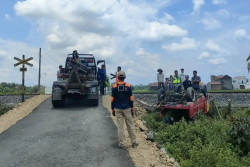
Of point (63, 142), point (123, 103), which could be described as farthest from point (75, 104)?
point (123, 103)

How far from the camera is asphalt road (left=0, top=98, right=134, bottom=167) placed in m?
6.18

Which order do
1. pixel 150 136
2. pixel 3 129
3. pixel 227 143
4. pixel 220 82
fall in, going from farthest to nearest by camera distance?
pixel 220 82
pixel 3 129
pixel 227 143
pixel 150 136

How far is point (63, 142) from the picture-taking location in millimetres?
7660

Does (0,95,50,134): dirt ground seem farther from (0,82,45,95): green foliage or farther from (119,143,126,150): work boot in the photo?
(0,82,45,95): green foliage

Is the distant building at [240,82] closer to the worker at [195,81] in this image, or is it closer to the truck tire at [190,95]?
the worker at [195,81]

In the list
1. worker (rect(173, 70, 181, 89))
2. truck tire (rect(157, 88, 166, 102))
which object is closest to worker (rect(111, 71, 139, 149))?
truck tire (rect(157, 88, 166, 102))

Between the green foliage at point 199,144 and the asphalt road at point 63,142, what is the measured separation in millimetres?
1882

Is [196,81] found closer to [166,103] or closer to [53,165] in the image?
[166,103]

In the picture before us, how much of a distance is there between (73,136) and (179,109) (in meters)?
5.38

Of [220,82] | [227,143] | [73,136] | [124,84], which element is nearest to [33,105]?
[73,136]

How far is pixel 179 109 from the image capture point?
461 inches

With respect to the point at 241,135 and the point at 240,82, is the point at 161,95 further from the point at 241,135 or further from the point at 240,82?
the point at 240,82

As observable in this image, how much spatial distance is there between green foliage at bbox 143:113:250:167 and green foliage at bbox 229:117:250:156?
0.21 metres

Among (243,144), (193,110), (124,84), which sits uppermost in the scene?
(124,84)
